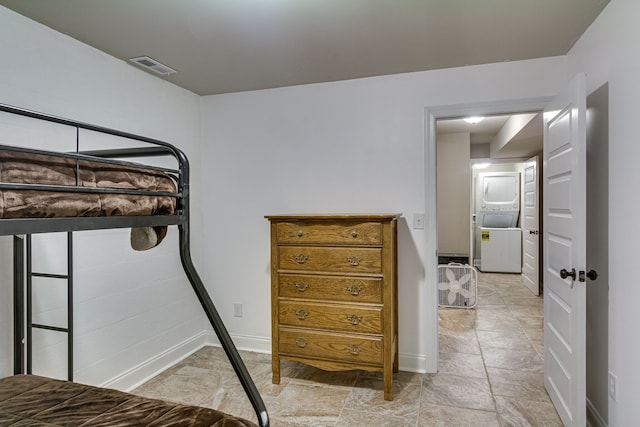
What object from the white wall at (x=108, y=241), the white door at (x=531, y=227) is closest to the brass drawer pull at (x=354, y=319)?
the white wall at (x=108, y=241)

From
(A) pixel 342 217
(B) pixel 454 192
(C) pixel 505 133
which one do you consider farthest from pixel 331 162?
(B) pixel 454 192

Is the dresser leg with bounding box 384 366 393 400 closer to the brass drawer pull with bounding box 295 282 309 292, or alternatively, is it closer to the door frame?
the door frame

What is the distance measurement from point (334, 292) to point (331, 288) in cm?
3

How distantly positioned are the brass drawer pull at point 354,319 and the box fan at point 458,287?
92.8 inches

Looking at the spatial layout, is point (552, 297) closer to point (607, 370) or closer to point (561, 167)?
point (607, 370)

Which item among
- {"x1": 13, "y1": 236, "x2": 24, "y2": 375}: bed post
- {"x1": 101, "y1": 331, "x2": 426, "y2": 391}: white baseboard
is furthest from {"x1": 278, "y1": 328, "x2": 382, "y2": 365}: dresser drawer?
{"x1": 13, "y1": 236, "x2": 24, "y2": 375}: bed post

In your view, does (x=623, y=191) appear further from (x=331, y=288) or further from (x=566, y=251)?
(x=331, y=288)

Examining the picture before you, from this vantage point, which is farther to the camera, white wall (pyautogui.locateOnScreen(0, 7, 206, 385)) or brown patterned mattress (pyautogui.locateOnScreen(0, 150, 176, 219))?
white wall (pyautogui.locateOnScreen(0, 7, 206, 385))

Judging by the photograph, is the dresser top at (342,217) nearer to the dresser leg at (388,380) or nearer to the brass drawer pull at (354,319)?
the brass drawer pull at (354,319)

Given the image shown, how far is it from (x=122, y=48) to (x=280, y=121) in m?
1.24

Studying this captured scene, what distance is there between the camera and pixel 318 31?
2109mm

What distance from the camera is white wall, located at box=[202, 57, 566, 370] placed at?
2752mm

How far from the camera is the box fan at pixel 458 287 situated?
177 inches

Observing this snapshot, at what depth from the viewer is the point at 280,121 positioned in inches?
124
